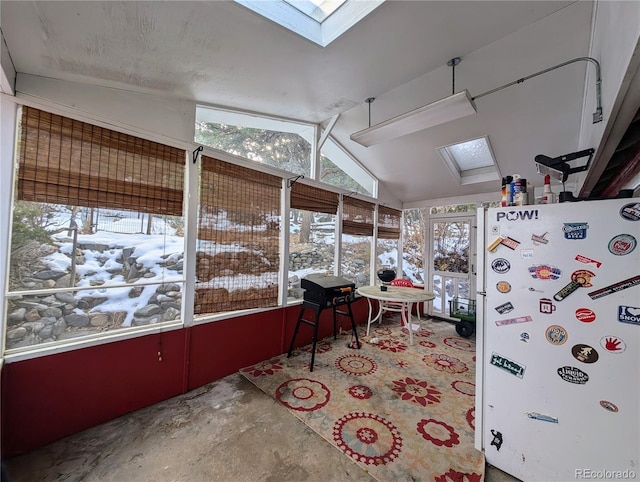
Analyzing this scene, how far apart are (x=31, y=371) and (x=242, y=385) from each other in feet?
4.93

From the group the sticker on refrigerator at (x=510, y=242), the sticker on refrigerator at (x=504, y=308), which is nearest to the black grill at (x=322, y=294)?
the sticker on refrigerator at (x=504, y=308)

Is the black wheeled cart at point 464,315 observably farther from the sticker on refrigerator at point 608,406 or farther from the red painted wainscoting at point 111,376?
the red painted wainscoting at point 111,376

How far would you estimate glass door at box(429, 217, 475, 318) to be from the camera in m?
4.57

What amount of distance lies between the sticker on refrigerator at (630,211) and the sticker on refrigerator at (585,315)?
0.50 meters

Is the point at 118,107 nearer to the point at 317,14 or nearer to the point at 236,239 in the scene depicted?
the point at 236,239

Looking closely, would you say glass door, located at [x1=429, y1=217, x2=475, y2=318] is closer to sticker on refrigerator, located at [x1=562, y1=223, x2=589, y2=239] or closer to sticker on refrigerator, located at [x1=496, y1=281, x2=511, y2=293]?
sticker on refrigerator, located at [x1=496, y1=281, x2=511, y2=293]

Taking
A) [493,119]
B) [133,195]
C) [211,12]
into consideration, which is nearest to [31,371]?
[133,195]

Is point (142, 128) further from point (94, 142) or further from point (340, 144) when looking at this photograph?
point (340, 144)

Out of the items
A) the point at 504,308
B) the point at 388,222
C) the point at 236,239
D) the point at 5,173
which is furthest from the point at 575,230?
the point at 388,222

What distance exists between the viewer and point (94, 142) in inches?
74.9

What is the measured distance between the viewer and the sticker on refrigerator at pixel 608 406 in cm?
129

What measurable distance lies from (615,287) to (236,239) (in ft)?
9.16

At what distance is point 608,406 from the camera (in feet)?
4.27

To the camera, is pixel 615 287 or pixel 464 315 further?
pixel 464 315
